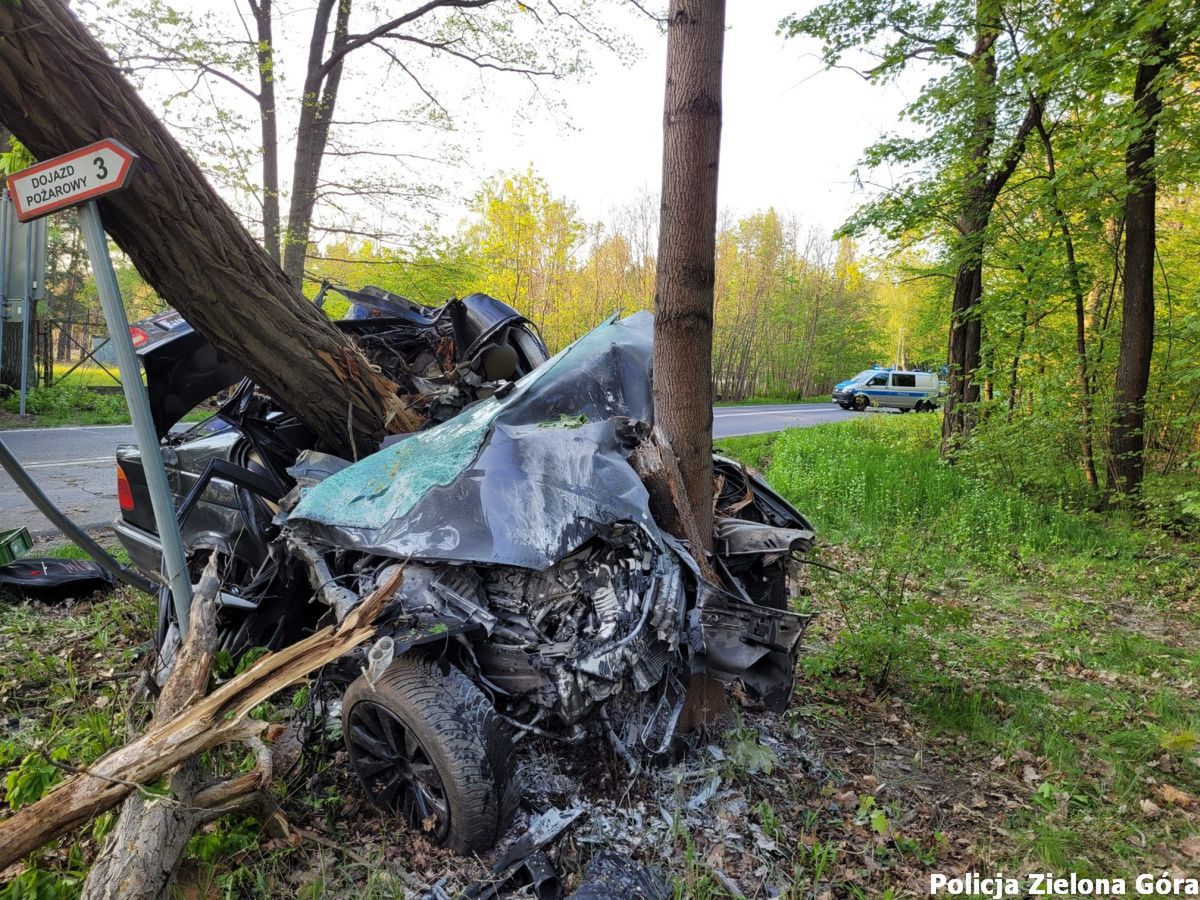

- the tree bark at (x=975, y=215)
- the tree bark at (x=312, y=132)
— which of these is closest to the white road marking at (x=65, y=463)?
the tree bark at (x=312, y=132)

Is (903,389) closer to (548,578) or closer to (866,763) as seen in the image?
(866,763)

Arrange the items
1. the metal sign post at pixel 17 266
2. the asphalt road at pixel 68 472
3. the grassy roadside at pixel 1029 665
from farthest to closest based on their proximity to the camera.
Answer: the asphalt road at pixel 68 472, the metal sign post at pixel 17 266, the grassy roadside at pixel 1029 665

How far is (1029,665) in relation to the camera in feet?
12.9

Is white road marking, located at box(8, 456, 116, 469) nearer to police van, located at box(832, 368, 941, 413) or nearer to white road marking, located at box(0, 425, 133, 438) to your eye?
white road marking, located at box(0, 425, 133, 438)

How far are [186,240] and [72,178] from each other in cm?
49

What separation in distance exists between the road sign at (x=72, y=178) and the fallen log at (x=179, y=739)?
5.62ft

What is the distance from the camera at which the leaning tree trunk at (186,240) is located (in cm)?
239

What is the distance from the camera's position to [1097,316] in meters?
8.85

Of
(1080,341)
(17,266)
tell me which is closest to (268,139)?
(17,266)

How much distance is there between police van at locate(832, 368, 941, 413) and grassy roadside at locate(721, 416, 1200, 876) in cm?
2247

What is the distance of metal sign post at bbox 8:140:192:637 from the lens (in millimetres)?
2287

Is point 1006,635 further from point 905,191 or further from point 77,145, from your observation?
point 905,191

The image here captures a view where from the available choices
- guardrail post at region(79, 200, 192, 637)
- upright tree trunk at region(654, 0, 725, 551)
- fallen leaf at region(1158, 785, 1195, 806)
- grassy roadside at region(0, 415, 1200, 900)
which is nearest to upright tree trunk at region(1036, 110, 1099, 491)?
grassy roadside at region(0, 415, 1200, 900)

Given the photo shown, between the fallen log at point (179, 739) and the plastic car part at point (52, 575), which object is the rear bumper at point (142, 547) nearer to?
the plastic car part at point (52, 575)
